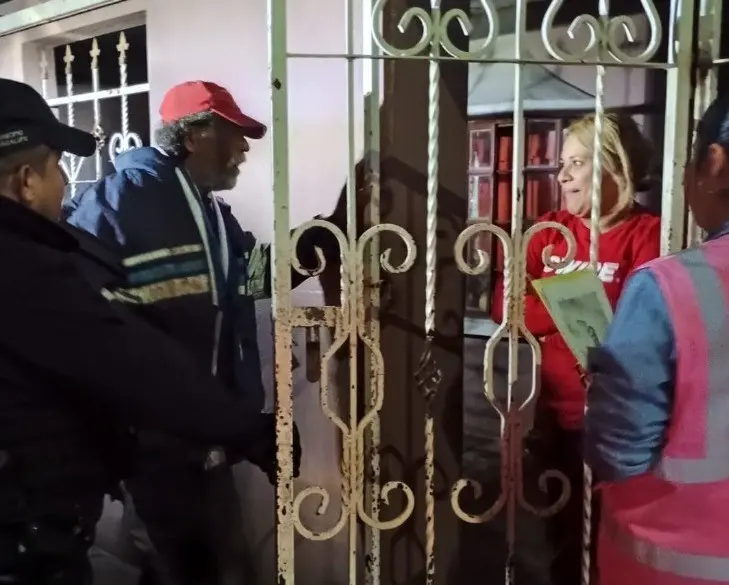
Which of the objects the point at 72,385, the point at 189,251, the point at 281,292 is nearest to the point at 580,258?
the point at 281,292

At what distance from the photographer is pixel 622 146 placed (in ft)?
3.69

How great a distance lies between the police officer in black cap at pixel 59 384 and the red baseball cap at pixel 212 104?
170 millimetres

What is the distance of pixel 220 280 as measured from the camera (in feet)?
3.55

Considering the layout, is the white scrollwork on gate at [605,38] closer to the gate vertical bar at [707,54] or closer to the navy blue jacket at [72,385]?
the gate vertical bar at [707,54]

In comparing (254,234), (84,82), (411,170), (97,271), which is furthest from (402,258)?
(84,82)

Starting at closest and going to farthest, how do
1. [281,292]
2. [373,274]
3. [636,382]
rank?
[636,382], [281,292], [373,274]

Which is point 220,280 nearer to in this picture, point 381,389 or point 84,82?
point 381,389

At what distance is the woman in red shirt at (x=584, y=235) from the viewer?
3.70 ft

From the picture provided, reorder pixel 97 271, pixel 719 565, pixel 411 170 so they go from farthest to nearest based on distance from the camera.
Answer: pixel 411 170 < pixel 97 271 < pixel 719 565

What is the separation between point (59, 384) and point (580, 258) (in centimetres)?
82

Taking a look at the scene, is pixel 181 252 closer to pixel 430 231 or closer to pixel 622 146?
pixel 430 231

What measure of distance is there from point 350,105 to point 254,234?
9.4 inches

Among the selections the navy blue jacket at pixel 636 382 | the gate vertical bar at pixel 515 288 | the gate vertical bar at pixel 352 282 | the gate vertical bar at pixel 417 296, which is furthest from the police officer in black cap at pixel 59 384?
the navy blue jacket at pixel 636 382

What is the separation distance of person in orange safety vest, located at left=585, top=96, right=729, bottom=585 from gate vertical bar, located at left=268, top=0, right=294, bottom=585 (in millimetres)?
429
